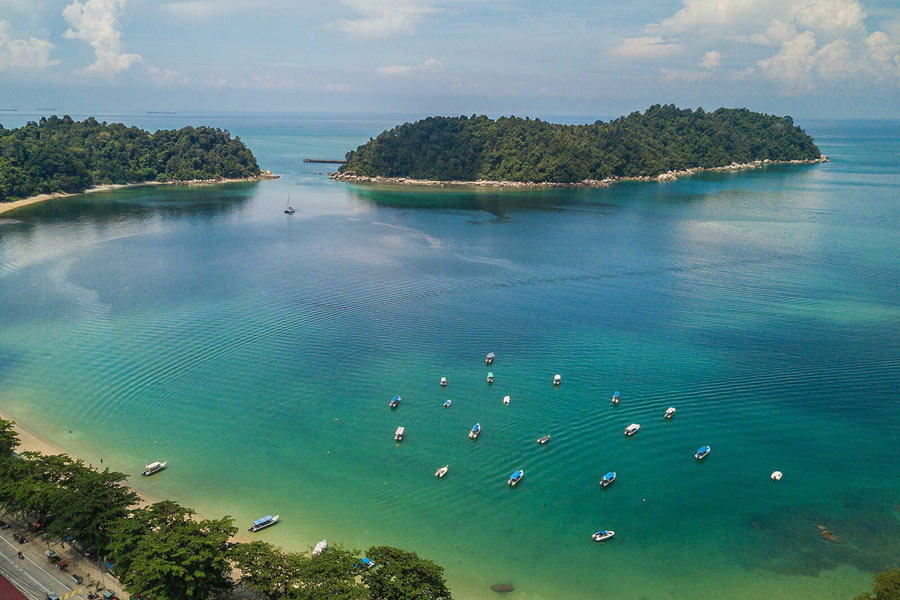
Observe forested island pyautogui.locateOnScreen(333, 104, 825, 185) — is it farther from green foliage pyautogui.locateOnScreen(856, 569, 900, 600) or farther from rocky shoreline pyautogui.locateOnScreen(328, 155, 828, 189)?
green foliage pyautogui.locateOnScreen(856, 569, 900, 600)

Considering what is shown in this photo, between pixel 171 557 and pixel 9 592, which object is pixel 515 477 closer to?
pixel 171 557

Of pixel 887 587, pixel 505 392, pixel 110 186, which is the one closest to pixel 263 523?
pixel 505 392

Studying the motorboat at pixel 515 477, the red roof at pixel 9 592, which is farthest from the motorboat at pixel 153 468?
the motorboat at pixel 515 477

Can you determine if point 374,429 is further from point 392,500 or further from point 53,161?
point 53,161

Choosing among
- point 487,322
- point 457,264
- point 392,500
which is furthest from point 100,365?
point 457,264

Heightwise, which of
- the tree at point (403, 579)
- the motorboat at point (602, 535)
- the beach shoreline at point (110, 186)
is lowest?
the motorboat at point (602, 535)

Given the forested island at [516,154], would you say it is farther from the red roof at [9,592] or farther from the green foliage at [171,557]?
the red roof at [9,592]
